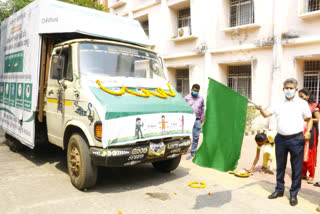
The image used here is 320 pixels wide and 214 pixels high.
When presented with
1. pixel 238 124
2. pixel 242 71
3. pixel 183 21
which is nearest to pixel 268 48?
pixel 242 71

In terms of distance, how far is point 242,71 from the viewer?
1130 centimetres

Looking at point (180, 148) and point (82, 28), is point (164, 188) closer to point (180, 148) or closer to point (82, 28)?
point (180, 148)

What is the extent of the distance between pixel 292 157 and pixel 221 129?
1158 mm

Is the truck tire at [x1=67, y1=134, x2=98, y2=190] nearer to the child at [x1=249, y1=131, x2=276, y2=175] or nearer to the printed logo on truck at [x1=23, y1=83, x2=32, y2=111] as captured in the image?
the printed logo on truck at [x1=23, y1=83, x2=32, y2=111]

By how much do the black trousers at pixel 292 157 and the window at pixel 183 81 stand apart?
9420 millimetres

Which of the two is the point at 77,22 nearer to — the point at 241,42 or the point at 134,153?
the point at 134,153

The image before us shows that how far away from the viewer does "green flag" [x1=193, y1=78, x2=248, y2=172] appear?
4.20 m

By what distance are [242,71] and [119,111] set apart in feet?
27.6

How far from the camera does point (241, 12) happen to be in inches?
436

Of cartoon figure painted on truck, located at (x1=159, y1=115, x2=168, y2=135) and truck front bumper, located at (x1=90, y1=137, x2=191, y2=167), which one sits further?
cartoon figure painted on truck, located at (x1=159, y1=115, x2=168, y2=135)

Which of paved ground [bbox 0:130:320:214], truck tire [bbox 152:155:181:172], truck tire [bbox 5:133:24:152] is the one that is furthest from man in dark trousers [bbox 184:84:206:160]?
truck tire [bbox 5:133:24:152]

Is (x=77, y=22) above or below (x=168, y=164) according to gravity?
above

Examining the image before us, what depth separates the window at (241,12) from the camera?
10721 millimetres

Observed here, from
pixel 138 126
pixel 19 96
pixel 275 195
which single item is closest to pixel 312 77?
pixel 275 195
